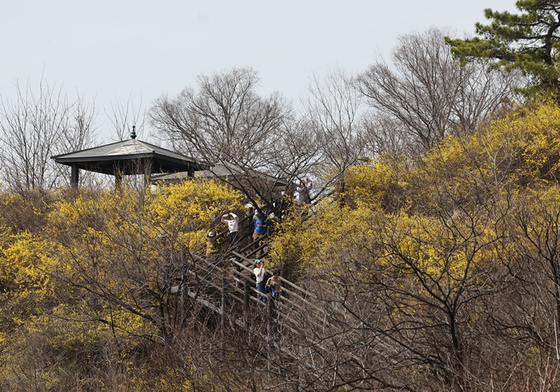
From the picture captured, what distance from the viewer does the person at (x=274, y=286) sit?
1332cm

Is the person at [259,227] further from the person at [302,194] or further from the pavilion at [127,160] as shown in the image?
the pavilion at [127,160]

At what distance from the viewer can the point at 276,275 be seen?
13555 millimetres

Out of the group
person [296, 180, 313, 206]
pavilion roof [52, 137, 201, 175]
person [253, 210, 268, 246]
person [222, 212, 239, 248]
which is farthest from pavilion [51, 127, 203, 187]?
person [222, 212, 239, 248]

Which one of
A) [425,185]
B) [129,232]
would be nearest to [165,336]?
[129,232]

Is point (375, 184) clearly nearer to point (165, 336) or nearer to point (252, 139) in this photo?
point (165, 336)

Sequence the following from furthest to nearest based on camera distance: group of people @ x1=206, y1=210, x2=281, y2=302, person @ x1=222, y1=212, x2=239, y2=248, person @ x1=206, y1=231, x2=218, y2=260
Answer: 1. person @ x1=222, y1=212, x2=239, y2=248
2. person @ x1=206, y1=231, x2=218, y2=260
3. group of people @ x1=206, y1=210, x2=281, y2=302

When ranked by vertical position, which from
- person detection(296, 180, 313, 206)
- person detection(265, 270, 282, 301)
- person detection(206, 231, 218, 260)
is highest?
person detection(296, 180, 313, 206)

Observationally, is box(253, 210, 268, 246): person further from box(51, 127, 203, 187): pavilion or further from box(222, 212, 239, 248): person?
box(51, 127, 203, 187): pavilion

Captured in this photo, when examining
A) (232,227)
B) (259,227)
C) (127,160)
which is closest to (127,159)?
(127,160)

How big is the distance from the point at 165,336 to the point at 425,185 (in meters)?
8.47

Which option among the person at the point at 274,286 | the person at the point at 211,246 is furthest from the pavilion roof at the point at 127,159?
the person at the point at 274,286

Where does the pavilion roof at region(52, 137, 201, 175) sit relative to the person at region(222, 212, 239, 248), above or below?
above

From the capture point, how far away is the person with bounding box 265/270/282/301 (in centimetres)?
1332

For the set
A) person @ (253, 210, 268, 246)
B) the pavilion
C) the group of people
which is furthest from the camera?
the pavilion
